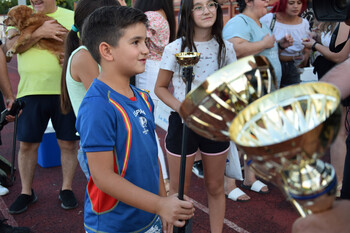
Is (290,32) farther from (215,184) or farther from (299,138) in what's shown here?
(299,138)

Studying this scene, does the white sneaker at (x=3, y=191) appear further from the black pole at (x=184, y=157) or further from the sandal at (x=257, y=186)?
the black pole at (x=184, y=157)

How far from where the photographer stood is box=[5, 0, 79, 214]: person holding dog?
11.3 feet

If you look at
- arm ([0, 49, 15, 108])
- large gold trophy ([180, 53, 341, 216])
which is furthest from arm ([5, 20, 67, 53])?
large gold trophy ([180, 53, 341, 216])

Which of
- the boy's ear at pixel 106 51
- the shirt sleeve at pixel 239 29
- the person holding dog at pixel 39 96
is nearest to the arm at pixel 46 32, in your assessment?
the person holding dog at pixel 39 96

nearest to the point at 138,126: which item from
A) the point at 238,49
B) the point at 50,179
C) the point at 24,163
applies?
the point at 238,49

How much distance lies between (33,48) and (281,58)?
2.44 metres

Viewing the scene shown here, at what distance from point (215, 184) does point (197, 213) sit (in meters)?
0.92

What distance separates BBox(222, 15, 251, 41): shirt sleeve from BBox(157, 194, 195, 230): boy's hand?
7.35ft

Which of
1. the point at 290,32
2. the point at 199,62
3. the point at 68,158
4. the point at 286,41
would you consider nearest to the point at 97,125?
the point at 199,62

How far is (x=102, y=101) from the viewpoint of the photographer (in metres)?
1.62

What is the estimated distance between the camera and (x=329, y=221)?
908mm

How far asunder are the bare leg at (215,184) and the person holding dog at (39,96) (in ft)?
4.77

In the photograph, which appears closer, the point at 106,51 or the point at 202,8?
the point at 106,51

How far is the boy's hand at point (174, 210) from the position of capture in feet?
4.79
